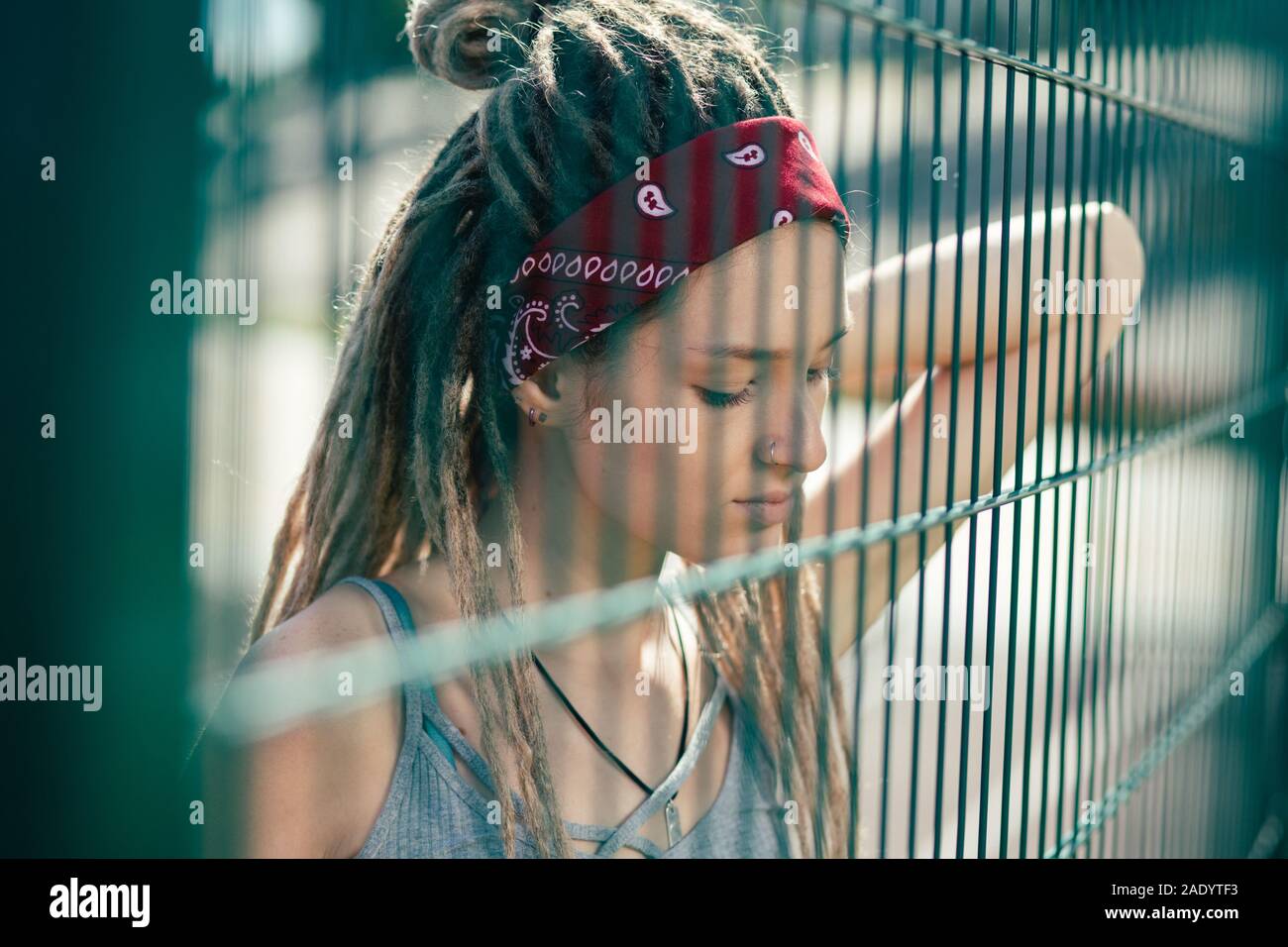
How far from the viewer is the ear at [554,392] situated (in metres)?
1.18

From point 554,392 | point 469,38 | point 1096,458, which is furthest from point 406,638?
point 1096,458

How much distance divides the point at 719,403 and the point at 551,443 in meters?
0.18

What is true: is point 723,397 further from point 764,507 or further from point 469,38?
point 469,38

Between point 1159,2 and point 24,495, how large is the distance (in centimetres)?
162

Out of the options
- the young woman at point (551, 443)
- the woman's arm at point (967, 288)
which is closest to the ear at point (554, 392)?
the young woman at point (551, 443)

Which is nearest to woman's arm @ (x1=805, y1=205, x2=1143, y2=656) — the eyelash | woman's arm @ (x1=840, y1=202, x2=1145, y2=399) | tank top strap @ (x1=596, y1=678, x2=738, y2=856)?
woman's arm @ (x1=840, y1=202, x2=1145, y2=399)

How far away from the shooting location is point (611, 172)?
113 centimetres

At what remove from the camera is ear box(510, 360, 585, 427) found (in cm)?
118

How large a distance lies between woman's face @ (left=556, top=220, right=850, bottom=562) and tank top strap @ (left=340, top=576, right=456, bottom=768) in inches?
8.4

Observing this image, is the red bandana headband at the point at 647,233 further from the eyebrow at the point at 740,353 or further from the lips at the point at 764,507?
the lips at the point at 764,507

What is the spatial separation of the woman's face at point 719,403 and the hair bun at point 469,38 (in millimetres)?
319

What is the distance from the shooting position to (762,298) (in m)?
1.16
